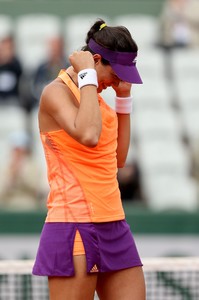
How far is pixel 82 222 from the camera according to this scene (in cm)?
423

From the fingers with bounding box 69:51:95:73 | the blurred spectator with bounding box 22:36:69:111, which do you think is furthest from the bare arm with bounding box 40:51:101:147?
the blurred spectator with bounding box 22:36:69:111

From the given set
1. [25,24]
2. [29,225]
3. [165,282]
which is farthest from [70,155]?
[25,24]

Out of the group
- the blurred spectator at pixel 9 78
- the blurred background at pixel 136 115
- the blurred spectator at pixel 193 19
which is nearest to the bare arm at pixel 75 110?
the blurred background at pixel 136 115

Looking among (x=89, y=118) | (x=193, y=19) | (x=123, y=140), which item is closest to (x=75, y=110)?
(x=89, y=118)

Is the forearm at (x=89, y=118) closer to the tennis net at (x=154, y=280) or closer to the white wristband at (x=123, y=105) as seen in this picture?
the white wristband at (x=123, y=105)

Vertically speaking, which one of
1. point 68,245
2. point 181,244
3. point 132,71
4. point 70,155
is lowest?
point 181,244

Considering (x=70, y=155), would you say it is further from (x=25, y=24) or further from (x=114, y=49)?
(x=25, y=24)

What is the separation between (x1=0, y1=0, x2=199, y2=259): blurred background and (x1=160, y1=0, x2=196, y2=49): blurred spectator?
1 cm

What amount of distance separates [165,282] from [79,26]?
5.63m

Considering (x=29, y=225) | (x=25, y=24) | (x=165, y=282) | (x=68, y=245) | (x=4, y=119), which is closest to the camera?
(x=68, y=245)

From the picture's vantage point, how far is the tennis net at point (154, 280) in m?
5.76

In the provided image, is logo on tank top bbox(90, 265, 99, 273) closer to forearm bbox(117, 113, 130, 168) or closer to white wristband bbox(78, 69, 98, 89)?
forearm bbox(117, 113, 130, 168)

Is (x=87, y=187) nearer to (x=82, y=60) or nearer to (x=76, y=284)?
(x=76, y=284)

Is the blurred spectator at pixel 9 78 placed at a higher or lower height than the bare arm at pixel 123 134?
lower
